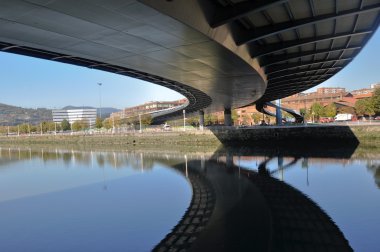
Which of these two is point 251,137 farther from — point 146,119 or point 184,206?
point 146,119

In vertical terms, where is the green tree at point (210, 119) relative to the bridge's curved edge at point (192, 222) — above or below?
above

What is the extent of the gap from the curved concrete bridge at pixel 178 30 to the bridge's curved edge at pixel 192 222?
23.6ft

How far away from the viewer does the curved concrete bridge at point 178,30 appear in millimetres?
10398

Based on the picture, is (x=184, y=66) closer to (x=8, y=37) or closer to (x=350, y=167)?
(x=8, y=37)

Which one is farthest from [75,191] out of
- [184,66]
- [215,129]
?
[215,129]

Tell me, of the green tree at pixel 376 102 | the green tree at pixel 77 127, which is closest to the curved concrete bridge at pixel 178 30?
the green tree at pixel 376 102

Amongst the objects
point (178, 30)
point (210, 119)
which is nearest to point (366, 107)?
point (210, 119)

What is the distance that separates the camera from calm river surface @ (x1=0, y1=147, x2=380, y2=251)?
12945mm

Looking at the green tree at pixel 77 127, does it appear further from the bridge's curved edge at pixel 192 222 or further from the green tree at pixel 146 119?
the bridge's curved edge at pixel 192 222

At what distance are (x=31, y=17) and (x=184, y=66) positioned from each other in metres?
9.30

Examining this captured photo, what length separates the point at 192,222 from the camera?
15.1 metres

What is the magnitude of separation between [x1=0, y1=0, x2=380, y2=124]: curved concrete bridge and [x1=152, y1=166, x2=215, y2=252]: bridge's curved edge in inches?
283

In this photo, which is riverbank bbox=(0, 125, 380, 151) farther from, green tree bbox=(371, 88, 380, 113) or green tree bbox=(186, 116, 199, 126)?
green tree bbox=(186, 116, 199, 126)

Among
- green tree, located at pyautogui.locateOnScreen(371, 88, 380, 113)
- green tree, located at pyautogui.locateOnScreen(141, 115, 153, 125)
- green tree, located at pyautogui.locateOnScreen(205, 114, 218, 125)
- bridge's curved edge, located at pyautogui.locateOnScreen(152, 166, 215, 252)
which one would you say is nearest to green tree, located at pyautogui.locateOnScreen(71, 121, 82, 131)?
green tree, located at pyautogui.locateOnScreen(141, 115, 153, 125)
